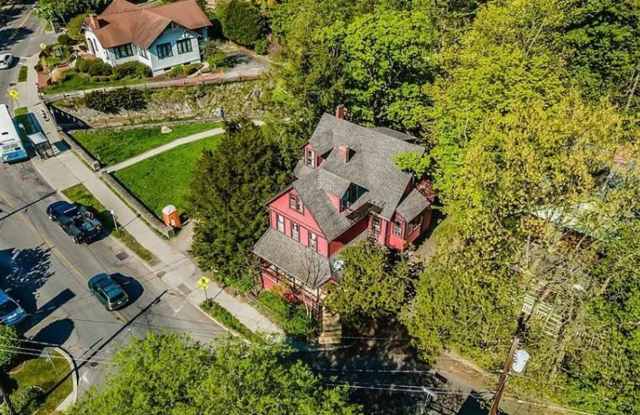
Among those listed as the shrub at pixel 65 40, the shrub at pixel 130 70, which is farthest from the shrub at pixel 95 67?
the shrub at pixel 65 40

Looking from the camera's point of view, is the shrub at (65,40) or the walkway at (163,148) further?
the shrub at (65,40)

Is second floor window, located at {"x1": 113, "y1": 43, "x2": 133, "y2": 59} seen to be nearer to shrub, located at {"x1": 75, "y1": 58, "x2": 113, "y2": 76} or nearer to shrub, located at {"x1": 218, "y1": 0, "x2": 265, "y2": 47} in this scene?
shrub, located at {"x1": 75, "y1": 58, "x2": 113, "y2": 76}

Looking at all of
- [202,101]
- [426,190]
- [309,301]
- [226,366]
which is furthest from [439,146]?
[202,101]

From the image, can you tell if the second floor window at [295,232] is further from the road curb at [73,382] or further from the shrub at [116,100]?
the shrub at [116,100]

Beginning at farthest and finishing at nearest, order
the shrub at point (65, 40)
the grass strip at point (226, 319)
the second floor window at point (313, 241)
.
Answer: the shrub at point (65, 40) < the second floor window at point (313, 241) < the grass strip at point (226, 319)

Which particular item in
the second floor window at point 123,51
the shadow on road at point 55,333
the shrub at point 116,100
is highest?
the second floor window at point 123,51

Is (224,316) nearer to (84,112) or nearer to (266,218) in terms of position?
(266,218)
